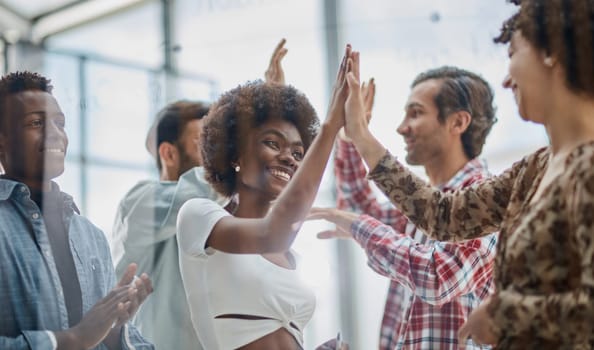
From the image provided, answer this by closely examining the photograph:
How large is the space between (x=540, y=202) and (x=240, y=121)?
0.55 metres

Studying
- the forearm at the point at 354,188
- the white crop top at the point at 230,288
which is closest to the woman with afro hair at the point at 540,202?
the white crop top at the point at 230,288

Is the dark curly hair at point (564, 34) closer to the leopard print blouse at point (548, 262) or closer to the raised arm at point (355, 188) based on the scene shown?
the leopard print blouse at point (548, 262)

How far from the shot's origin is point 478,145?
6.59 feet

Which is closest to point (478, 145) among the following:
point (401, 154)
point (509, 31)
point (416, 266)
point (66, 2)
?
point (401, 154)

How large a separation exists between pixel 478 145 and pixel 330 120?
0.65 m

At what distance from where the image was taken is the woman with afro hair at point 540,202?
45.0 inches

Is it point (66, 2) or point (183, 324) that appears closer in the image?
point (183, 324)

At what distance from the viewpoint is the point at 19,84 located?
1.53 meters

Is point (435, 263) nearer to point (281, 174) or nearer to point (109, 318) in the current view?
point (281, 174)

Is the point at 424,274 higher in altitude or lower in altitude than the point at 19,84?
lower

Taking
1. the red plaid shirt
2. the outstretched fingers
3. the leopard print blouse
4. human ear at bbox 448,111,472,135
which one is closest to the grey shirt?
the outstretched fingers

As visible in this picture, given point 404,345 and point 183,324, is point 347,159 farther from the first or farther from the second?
point 183,324

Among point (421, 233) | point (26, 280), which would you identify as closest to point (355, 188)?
point (421, 233)

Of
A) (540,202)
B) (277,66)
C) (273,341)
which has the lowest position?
(273,341)
